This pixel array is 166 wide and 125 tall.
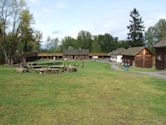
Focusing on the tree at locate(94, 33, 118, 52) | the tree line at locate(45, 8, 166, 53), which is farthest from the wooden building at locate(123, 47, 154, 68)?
the tree at locate(94, 33, 118, 52)

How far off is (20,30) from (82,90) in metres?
45.9

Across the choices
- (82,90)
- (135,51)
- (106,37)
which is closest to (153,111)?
(82,90)

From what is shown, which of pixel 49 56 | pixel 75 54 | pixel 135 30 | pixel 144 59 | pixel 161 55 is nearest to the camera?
pixel 161 55

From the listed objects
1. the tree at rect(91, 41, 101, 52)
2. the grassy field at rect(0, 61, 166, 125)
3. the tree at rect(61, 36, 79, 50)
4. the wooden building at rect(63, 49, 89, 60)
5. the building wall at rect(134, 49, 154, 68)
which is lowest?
the grassy field at rect(0, 61, 166, 125)

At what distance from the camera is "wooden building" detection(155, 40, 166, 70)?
168ft

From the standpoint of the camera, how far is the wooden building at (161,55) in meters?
51.2

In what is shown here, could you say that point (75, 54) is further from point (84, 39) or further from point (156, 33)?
point (156, 33)

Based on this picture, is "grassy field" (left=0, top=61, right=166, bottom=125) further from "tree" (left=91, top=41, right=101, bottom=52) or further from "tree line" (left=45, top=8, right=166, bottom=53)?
"tree" (left=91, top=41, right=101, bottom=52)

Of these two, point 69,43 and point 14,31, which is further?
point 69,43

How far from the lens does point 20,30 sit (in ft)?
206

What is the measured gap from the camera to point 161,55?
52562mm

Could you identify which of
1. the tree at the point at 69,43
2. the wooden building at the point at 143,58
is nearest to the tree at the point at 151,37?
the tree at the point at 69,43

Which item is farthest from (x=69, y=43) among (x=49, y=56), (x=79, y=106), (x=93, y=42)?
(x=79, y=106)

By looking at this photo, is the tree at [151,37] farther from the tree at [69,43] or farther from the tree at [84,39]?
the tree at [69,43]
